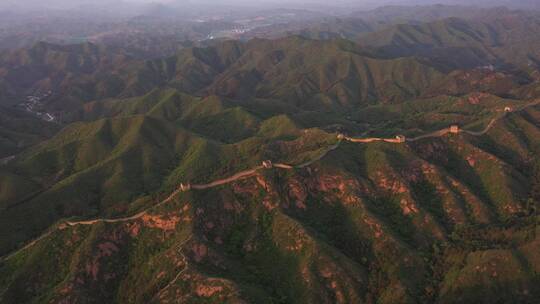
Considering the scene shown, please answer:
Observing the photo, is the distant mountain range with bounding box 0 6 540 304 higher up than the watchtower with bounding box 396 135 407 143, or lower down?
lower down

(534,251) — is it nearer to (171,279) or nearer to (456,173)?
(456,173)

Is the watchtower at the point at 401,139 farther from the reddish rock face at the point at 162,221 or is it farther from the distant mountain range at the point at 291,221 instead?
the reddish rock face at the point at 162,221

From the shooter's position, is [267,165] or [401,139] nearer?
[267,165]

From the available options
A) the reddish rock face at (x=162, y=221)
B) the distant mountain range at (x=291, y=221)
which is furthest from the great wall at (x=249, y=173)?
the reddish rock face at (x=162, y=221)

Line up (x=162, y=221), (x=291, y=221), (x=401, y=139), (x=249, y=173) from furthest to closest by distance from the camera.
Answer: (x=401, y=139)
(x=249, y=173)
(x=162, y=221)
(x=291, y=221)

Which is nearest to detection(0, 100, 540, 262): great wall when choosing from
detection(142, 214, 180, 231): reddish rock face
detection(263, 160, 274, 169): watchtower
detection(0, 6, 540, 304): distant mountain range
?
detection(263, 160, 274, 169): watchtower

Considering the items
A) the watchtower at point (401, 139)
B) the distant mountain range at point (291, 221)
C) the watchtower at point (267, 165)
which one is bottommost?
the distant mountain range at point (291, 221)

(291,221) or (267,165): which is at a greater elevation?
(267,165)

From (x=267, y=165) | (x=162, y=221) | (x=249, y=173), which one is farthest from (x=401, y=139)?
(x=162, y=221)

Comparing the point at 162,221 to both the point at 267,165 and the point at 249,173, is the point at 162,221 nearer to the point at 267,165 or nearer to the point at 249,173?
the point at 249,173

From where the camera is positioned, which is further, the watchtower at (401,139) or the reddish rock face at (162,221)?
the watchtower at (401,139)

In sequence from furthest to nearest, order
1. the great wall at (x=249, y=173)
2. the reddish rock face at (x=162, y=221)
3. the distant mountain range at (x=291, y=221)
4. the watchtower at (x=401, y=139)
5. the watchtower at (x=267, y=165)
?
the watchtower at (x=401, y=139) < the watchtower at (x=267, y=165) < the great wall at (x=249, y=173) < the reddish rock face at (x=162, y=221) < the distant mountain range at (x=291, y=221)

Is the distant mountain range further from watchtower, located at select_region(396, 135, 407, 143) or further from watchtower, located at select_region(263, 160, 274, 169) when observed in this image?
watchtower, located at select_region(263, 160, 274, 169)
